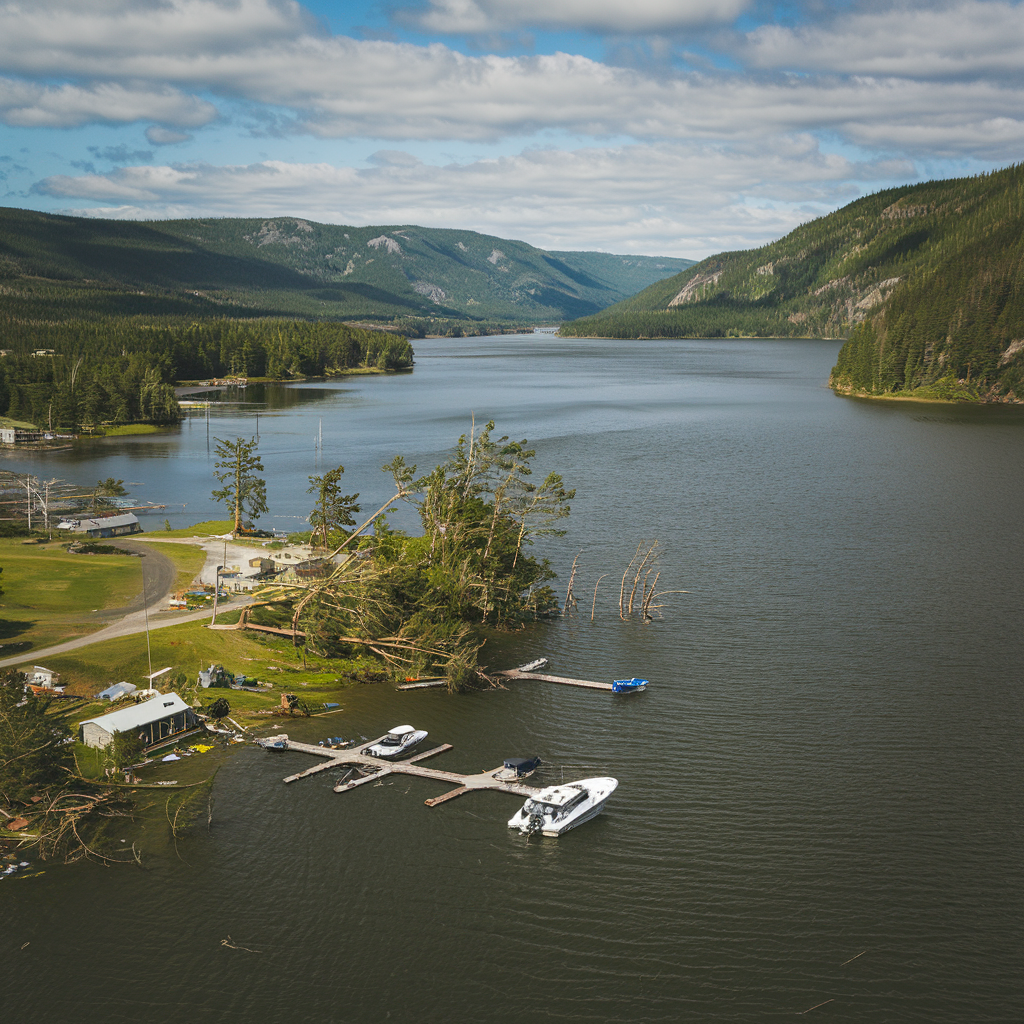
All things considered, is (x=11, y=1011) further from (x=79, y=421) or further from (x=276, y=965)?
(x=79, y=421)

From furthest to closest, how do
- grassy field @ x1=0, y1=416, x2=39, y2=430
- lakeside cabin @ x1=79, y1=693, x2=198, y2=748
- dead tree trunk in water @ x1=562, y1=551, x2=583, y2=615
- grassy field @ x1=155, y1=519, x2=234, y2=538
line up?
grassy field @ x1=0, y1=416, x2=39, y2=430 < grassy field @ x1=155, y1=519, x2=234, y2=538 < dead tree trunk in water @ x1=562, y1=551, x2=583, y2=615 < lakeside cabin @ x1=79, y1=693, x2=198, y2=748

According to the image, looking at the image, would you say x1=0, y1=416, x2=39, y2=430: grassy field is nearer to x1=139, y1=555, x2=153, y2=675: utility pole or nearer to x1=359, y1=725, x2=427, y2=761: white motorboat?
x1=139, y1=555, x2=153, y2=675: utility pole

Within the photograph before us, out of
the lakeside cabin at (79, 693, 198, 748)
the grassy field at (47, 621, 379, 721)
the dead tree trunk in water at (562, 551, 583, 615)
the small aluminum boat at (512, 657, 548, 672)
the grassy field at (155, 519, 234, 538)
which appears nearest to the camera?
the lakeside cabin at (79, 693, 198, 748)

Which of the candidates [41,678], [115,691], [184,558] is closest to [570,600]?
[115,691]

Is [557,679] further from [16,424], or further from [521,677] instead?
[16,424]

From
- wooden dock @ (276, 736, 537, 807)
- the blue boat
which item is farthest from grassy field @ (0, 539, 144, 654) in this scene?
the blue boat

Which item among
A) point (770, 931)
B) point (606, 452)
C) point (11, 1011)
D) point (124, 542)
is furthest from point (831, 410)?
point (11, 1011)
